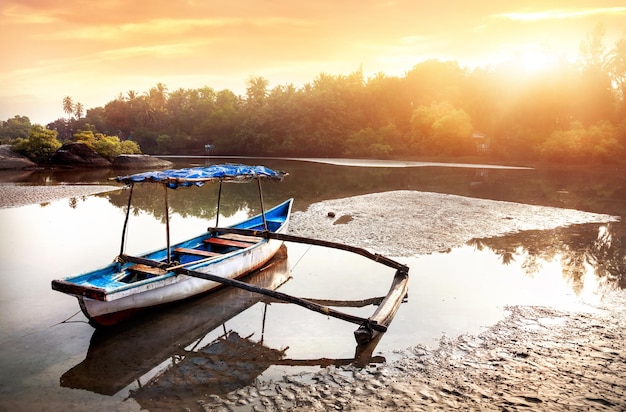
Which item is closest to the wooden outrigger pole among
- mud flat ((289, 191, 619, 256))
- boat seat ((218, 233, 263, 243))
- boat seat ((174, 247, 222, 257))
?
boat seat ((174, 247, 222, 257))

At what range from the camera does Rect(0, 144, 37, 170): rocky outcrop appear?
3928 centimetres

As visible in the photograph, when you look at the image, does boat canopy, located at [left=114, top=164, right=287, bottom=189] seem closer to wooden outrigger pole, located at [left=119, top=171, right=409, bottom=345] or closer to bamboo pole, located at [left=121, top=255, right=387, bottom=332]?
wooden outrigger pole, located at [left=119, top=171, right=409, bottom=345]

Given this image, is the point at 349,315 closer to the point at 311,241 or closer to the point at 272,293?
the point at 272,293

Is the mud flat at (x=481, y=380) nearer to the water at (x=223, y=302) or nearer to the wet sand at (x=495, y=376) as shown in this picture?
the wet sand at (x=495, y=376)

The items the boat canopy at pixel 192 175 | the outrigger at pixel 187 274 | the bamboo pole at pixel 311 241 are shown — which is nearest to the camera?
the outrigger at pixel 187 274

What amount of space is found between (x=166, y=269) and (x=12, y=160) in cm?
4110

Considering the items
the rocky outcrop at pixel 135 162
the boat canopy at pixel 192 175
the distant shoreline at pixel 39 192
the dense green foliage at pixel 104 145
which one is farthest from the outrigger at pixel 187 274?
the dense green foliage at pixel 104 145

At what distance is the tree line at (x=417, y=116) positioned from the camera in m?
49.0

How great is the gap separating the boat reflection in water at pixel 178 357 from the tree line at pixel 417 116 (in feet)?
149

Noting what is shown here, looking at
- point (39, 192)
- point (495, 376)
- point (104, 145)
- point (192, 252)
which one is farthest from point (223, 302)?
point (104, 145)

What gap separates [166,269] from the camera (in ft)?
28.6

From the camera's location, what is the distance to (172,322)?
856 centimetres

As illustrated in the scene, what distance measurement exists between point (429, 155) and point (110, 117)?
7850cm

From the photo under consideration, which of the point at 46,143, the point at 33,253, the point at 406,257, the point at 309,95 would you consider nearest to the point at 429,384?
the point at 406,257
